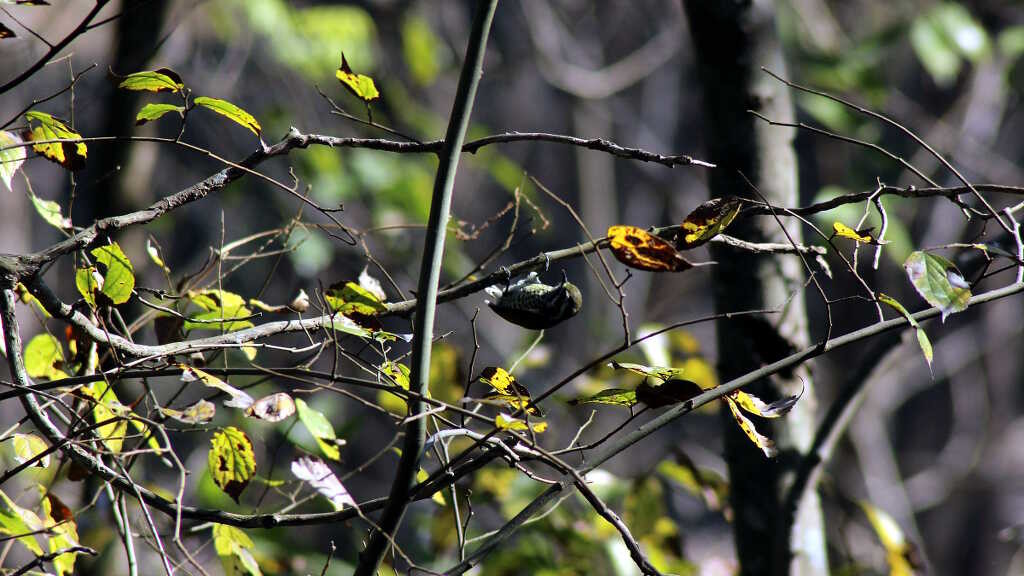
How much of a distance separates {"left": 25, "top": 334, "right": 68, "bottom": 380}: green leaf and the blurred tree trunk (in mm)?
604

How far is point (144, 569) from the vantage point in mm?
1430

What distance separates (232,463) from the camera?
56 centimetres

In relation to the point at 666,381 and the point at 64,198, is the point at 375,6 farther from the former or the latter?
the point at 666,381

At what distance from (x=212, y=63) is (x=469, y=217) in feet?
3.99

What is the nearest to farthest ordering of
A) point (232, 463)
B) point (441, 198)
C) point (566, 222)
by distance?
point (441, 198), point (232, 463), point (566, 222)

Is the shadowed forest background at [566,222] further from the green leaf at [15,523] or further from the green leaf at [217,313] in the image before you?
the green leaf at [15,523]

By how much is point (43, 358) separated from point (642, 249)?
0.49 meters

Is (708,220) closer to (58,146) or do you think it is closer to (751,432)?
(751,432)

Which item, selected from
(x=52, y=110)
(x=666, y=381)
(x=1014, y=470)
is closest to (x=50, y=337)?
(x=666, y=381)

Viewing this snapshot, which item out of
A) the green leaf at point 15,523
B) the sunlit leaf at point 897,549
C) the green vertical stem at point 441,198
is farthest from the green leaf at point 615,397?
the sunlit leaf at point 897,549

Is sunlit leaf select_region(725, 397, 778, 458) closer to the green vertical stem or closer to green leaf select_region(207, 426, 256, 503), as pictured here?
the green vertical stem

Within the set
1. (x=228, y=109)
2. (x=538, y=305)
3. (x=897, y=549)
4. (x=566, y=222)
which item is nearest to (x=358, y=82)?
(x=228, y=109)

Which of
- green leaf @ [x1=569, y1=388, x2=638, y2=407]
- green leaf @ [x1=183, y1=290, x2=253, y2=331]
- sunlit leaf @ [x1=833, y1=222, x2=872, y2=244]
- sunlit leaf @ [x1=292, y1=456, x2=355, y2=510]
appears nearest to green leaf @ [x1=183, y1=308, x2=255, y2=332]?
green leaf @ [x1=183, y1=290, x2=253, y2=331]

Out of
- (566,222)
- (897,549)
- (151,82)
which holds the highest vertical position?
(566,222)
